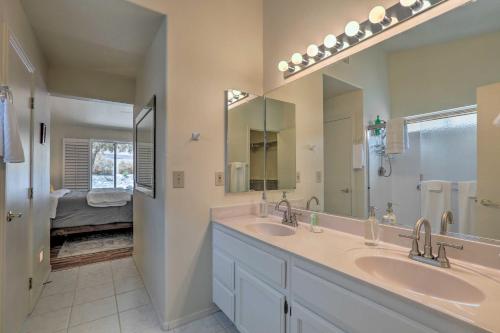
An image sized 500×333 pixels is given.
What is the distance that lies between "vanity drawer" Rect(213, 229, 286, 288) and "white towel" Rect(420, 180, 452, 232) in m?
0.76

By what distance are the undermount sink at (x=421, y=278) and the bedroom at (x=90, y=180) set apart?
11.0 feet

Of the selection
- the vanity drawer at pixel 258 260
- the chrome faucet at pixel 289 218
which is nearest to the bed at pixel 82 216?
the vanity drawer at pixel 258 260

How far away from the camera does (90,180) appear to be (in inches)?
263

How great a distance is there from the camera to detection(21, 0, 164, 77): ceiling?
175 centimetres

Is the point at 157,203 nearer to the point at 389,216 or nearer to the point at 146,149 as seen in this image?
the point at 146,149

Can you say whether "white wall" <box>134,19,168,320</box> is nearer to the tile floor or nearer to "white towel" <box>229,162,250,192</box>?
the tile floor

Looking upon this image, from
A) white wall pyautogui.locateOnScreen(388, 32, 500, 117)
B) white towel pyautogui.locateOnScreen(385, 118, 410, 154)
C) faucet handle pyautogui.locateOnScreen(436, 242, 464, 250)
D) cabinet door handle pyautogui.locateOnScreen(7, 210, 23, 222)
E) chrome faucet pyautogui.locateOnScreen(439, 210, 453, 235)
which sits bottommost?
faucet handle pyautogui.locateOnScreen(436, 242, 464, 250)

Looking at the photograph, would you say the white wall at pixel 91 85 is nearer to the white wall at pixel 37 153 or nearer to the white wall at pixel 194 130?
the white wall at pixel 37 153

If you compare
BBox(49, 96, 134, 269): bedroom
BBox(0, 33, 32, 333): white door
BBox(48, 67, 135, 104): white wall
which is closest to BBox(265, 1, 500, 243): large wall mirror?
BBox(0, 33, 32, 333): white door

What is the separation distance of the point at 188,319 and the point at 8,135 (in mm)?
1678

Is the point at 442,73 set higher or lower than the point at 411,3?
lower

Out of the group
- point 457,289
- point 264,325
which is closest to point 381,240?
point 457,289

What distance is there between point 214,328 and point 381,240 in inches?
54.3

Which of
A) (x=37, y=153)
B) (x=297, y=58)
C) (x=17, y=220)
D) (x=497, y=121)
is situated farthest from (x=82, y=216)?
(x=497, y=121)
